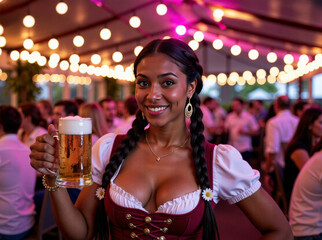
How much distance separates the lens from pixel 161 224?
132cm

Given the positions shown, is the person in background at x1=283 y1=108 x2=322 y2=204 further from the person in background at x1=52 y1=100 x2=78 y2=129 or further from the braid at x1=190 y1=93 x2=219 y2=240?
the person in background at x1=52 y1=100 x2=78 y2=129

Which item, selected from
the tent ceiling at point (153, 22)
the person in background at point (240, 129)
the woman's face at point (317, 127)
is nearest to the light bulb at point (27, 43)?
the tent ceiling at point (153, 22)

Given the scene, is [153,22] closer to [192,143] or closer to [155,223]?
[192,143]

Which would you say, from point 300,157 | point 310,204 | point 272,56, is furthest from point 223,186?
point 272,56

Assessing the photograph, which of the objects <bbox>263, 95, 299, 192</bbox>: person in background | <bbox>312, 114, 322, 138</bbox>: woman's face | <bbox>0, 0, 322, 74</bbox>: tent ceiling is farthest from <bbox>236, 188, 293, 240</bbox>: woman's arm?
<bbox>0, 0, 322, 74</bbox>: tent ceiling

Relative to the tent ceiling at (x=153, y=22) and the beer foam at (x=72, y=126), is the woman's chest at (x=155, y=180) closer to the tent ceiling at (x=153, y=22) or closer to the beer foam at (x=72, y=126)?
the beer foam at (x=72, y=126)

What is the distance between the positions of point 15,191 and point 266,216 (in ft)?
6.42

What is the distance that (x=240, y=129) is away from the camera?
620 cm

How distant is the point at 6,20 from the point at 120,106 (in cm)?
291

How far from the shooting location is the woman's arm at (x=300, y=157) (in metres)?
3.13

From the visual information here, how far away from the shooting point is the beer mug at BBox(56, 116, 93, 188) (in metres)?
1.10

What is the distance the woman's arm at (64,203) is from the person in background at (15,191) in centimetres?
138

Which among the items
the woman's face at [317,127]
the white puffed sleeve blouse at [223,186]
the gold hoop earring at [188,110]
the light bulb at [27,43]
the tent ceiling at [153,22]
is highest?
the tent ceiling at [153,22]

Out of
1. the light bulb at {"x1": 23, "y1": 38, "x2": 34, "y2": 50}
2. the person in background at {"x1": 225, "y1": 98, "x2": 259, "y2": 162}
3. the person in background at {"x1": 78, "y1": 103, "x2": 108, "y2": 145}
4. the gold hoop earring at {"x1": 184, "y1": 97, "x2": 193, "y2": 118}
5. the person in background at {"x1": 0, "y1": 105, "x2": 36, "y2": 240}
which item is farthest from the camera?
the light bulb at {"x1": 23, "y1": 38, "x2": 34, "y2": 50}
